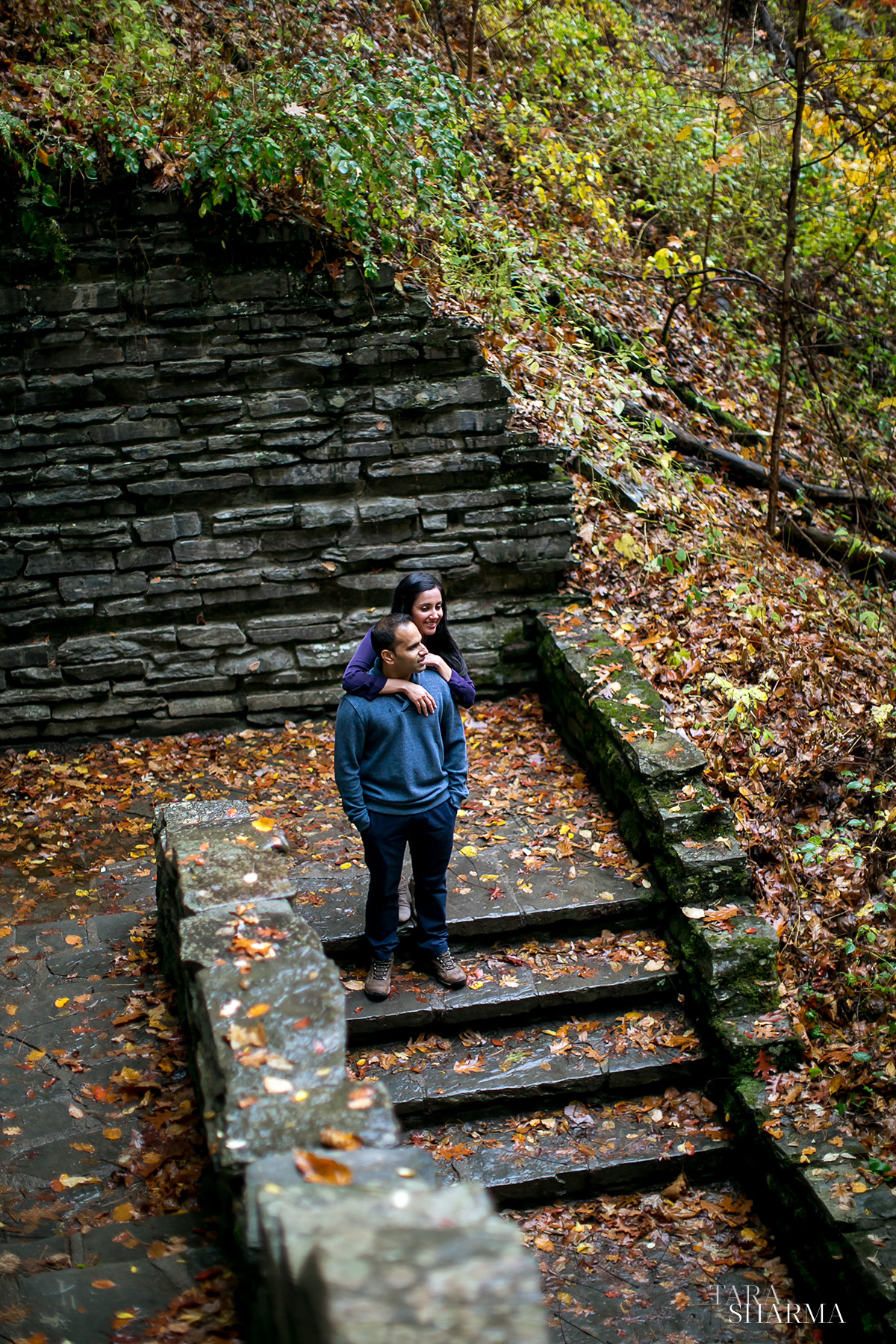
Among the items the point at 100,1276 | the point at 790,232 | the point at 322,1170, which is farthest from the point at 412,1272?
the point at 790,232

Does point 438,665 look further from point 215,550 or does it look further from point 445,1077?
point 215,550

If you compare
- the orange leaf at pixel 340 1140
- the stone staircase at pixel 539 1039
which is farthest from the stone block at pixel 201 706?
the orange leaf at pixel 340 1140

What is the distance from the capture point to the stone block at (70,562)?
6234mm

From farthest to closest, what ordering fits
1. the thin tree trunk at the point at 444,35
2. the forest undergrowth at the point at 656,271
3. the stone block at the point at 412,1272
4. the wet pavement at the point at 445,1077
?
the thin tree trunk at the point at 444,35 → the forest undergrowth at the point at 656,271 → the wet pavement at the point at 445,1077 → the stone block at the point at 412,1272

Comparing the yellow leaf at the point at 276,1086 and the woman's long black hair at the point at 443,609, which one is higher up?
the woman's long black hair at the point at 443,609

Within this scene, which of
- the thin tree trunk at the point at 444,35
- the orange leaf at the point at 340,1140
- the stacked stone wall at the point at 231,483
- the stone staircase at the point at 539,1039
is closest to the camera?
the orange leaf at the point at 340,1140

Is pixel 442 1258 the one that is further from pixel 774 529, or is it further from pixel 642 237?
pixel 642 237

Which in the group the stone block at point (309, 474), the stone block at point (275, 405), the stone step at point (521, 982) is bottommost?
the stone step at point (521, 982)

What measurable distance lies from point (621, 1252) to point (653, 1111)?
608mm

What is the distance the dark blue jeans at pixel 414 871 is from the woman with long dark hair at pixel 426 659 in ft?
1.54

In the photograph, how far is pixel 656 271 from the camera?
9.82 meters

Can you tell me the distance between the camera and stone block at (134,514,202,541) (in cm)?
627

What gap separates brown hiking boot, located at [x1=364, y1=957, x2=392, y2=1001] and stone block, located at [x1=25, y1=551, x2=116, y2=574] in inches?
136

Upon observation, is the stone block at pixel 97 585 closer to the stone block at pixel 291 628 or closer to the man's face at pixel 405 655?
the stone block at pixel 291 628
